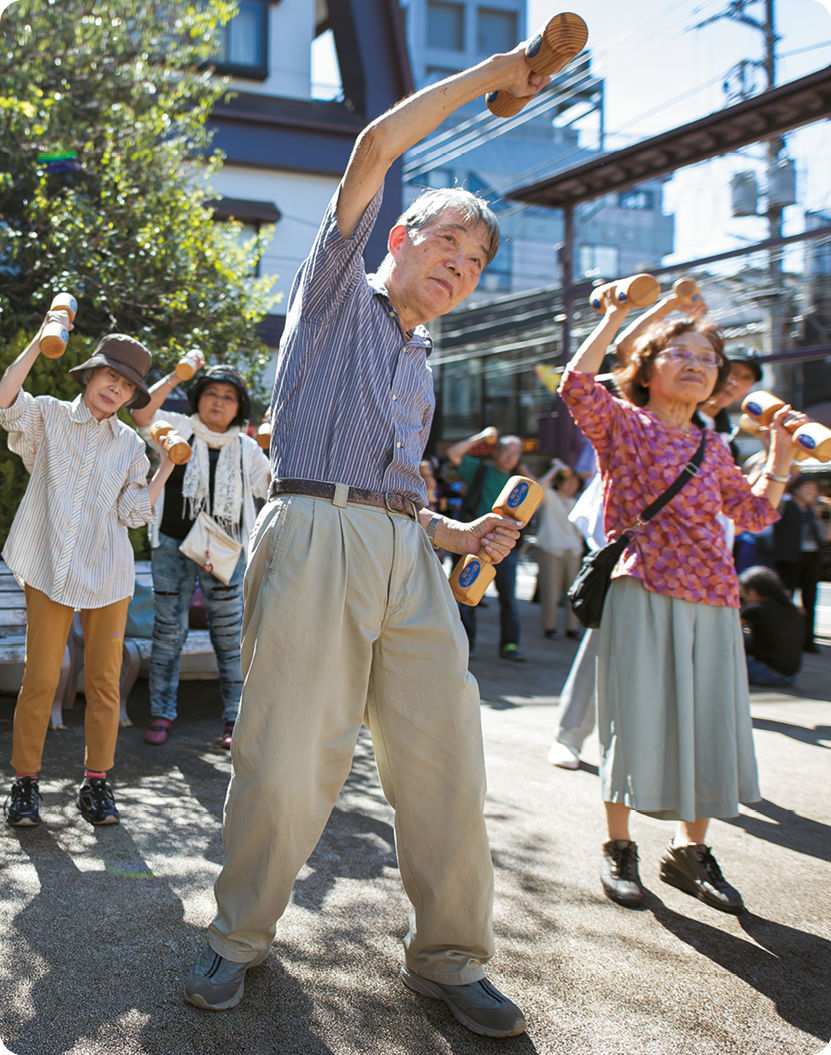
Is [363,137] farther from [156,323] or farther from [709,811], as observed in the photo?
[156,323]

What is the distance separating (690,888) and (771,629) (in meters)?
4.41

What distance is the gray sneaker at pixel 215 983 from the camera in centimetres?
212

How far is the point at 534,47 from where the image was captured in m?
1.89

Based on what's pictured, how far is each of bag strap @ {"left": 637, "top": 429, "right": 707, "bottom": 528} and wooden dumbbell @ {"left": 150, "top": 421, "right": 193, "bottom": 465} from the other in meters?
1.76

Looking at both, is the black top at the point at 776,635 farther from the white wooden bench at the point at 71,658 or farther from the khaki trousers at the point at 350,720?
the khaki trousers at the point at 350,720

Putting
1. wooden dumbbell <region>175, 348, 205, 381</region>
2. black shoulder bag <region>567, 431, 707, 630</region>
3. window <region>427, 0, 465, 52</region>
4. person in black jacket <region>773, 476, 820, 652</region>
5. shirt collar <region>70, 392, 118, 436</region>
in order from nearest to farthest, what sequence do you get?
black shoulder bag <region>567, 431, 707, 630</region> → shirt collar <region>70, 392, 118, 436</region> → wooden dumbbell <region>175, 348, 205, 381</region> → person in black jacket <region>773, 476, 820, 652</region> → window <region>427, 0, 465, 52</region>

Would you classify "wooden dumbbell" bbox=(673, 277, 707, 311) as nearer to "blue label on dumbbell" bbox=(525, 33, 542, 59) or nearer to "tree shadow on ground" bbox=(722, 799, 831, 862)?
"blue label on dumbbell" bbox=(525, 33, 542, 59)

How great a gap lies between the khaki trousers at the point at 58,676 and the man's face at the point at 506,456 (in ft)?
16.4

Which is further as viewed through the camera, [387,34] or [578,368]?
[387,34]

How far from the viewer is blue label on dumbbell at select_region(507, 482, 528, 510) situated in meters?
2.37

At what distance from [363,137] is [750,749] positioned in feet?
7.73

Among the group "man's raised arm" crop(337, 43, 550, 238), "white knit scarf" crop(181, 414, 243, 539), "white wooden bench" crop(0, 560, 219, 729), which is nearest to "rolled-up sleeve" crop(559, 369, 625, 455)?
"man's raised arm" crop(337, 43, 550, 238)

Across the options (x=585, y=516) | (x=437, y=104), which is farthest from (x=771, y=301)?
(x=437, y=104)

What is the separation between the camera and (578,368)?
307 cm
